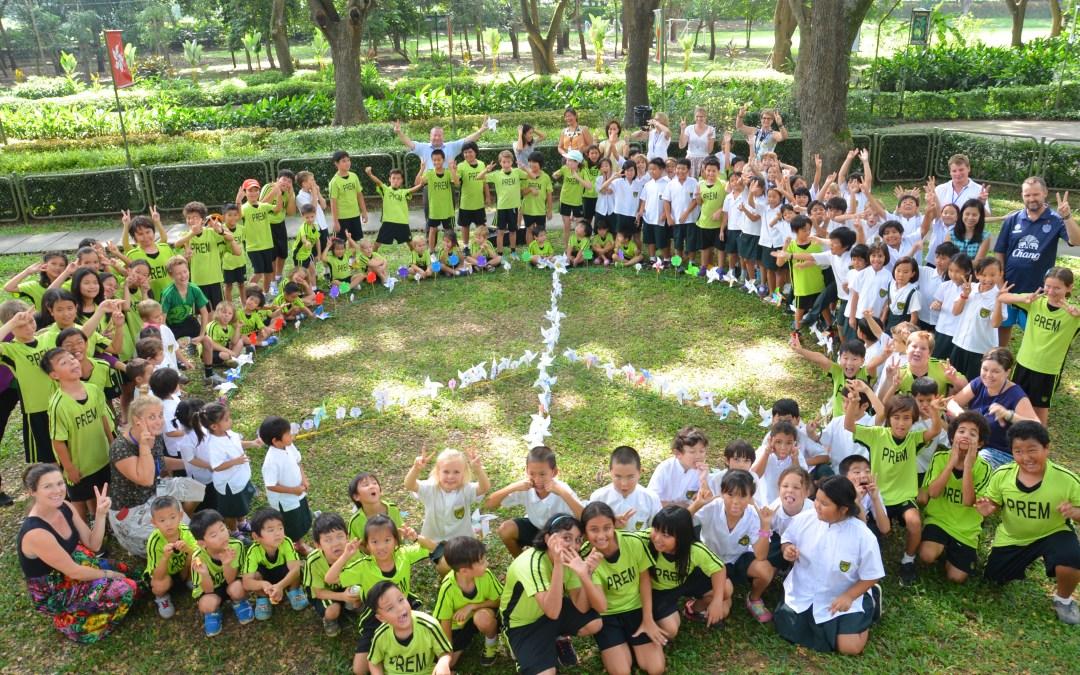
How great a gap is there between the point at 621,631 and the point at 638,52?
15489 millimetres

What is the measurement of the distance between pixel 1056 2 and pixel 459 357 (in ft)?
105

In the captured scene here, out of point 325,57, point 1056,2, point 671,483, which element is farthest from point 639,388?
point 325,57

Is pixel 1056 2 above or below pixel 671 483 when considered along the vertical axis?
above

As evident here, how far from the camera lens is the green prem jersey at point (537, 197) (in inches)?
432

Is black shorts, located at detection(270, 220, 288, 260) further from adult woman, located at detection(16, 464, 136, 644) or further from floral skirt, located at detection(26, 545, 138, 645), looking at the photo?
floral skirt, located at detection(26, 545, 138, 645)

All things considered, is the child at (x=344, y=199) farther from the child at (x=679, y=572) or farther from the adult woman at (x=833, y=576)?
the adult woman at (x=833, y=576)

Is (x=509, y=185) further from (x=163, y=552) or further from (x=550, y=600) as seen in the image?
(x=550, y=600)

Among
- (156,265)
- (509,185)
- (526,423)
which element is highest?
(509,185)

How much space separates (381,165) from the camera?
49.0 feet

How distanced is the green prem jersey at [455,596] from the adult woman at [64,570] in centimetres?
183

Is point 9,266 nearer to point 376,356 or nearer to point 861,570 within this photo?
point 376,356

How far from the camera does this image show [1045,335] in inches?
240

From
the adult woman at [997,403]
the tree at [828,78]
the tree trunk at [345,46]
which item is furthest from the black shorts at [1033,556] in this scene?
the tree trunk at [345,46]

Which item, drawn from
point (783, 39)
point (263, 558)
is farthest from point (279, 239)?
point (783, 39)
